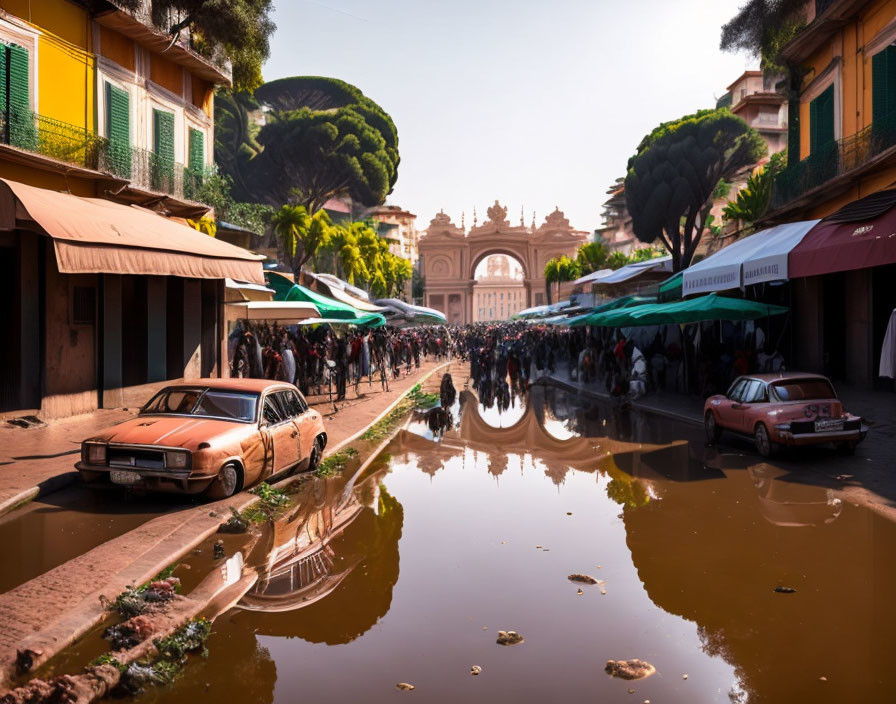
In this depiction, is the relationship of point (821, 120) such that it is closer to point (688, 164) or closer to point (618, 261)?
point (688, 164)

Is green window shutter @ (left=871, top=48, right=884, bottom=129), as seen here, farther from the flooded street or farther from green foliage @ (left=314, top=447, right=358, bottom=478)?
green foliage @ (left=314, top=447, right=358, bottom=478)

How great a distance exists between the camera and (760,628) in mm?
4812

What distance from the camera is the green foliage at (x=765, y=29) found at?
20.5m

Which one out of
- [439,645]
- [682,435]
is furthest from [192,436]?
[682,435]

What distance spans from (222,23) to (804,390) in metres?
15.4

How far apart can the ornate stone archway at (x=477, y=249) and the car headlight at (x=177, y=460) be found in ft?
321

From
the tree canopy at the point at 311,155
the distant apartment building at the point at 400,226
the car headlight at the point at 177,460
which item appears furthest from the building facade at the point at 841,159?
the distant apartment building at the point at 400,226

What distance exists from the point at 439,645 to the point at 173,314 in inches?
573

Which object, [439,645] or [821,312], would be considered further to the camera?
[821,312]

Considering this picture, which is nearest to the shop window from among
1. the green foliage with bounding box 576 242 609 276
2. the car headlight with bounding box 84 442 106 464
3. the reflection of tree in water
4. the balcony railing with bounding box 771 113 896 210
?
the car headlight with bounding box 84 442 106 464

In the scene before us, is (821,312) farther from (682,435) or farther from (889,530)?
(889,530)

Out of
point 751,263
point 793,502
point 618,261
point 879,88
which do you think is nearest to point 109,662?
point 793,502

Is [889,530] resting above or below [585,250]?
below

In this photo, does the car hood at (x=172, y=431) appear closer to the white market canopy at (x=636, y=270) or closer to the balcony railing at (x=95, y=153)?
the balcony railing at (x=95, y=153)
